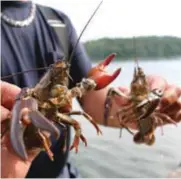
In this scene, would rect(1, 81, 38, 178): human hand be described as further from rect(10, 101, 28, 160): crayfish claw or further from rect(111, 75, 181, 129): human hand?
rect(111, 75, 181, 129): human hand

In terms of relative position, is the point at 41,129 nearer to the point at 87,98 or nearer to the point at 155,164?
the point at 87,98

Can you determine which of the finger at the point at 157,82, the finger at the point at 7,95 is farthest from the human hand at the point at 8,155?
the finger at the point at 157,82

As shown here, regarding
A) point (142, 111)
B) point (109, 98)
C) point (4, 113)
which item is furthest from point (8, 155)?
point (109, 98)

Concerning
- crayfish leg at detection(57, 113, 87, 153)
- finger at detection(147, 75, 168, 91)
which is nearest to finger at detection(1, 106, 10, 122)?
crayfish leg at detection(57, 113, 87, 153)

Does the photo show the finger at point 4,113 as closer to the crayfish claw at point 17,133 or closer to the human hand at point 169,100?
the crayfish claw at point 17,133

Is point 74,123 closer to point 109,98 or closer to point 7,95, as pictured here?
point 7,95
